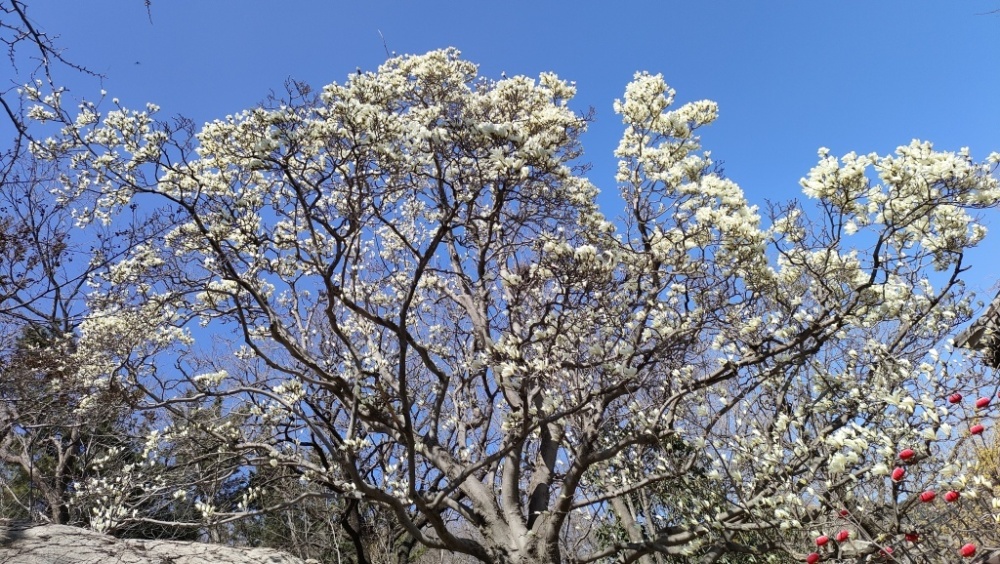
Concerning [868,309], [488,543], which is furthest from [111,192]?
[868,309]

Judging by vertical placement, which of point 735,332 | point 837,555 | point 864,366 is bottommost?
point 837,555

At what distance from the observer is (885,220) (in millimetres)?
4473

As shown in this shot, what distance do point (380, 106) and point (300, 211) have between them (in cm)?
174

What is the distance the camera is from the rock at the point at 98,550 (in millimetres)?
4805

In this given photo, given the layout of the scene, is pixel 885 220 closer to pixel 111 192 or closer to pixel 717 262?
pixel 717 262

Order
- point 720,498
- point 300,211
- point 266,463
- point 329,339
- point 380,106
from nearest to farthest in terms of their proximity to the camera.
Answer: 1. point 380,106
2. point 720,498
3. point 300,211
4. point 266,463
5. point 329,339

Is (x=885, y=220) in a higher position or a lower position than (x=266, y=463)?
higher

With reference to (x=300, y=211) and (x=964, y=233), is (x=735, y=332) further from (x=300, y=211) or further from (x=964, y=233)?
(x=300, y=211)

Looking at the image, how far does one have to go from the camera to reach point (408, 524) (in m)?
5.35

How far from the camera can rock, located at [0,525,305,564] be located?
189 inches

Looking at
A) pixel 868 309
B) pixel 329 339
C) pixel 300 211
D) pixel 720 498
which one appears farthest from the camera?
pixel 329 339

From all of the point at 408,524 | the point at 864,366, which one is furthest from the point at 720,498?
the point at 408,524

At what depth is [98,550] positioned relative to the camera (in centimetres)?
508

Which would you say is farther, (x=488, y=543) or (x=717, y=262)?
(x=488, y=543)
